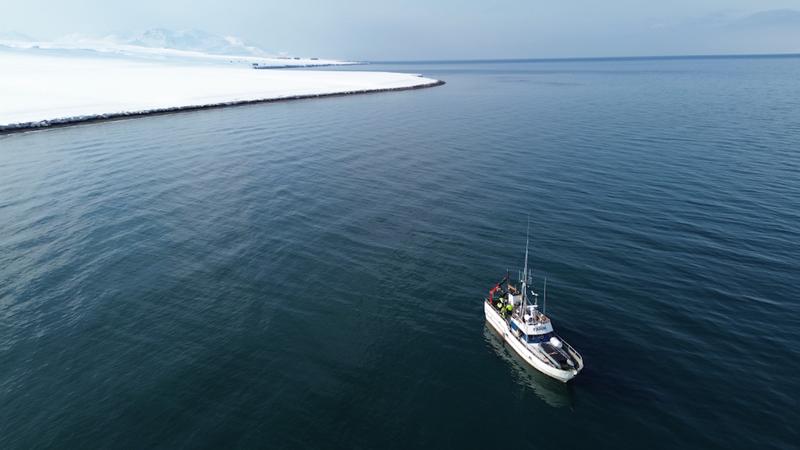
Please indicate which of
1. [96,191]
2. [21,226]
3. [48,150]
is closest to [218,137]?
[48,150]

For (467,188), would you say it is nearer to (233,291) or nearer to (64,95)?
(233,291)

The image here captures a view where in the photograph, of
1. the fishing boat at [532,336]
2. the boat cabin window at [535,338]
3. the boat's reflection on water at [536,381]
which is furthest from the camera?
the boat cabin window at [535,338]

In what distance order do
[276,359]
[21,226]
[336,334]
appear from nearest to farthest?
1. [276,359]
2. [336,334]
3. [21,226]

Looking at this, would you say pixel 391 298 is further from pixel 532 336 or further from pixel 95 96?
pixel 95 96

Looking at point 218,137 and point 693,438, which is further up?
point 218,137

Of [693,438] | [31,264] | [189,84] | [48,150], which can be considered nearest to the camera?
[693,438]

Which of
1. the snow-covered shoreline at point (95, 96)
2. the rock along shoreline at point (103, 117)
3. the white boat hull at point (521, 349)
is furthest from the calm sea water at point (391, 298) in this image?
the snow-covered shoreline at point (95, 96)

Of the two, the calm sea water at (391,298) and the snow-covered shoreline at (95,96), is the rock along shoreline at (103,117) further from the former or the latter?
Answer: the calm sea water at (391,298)
